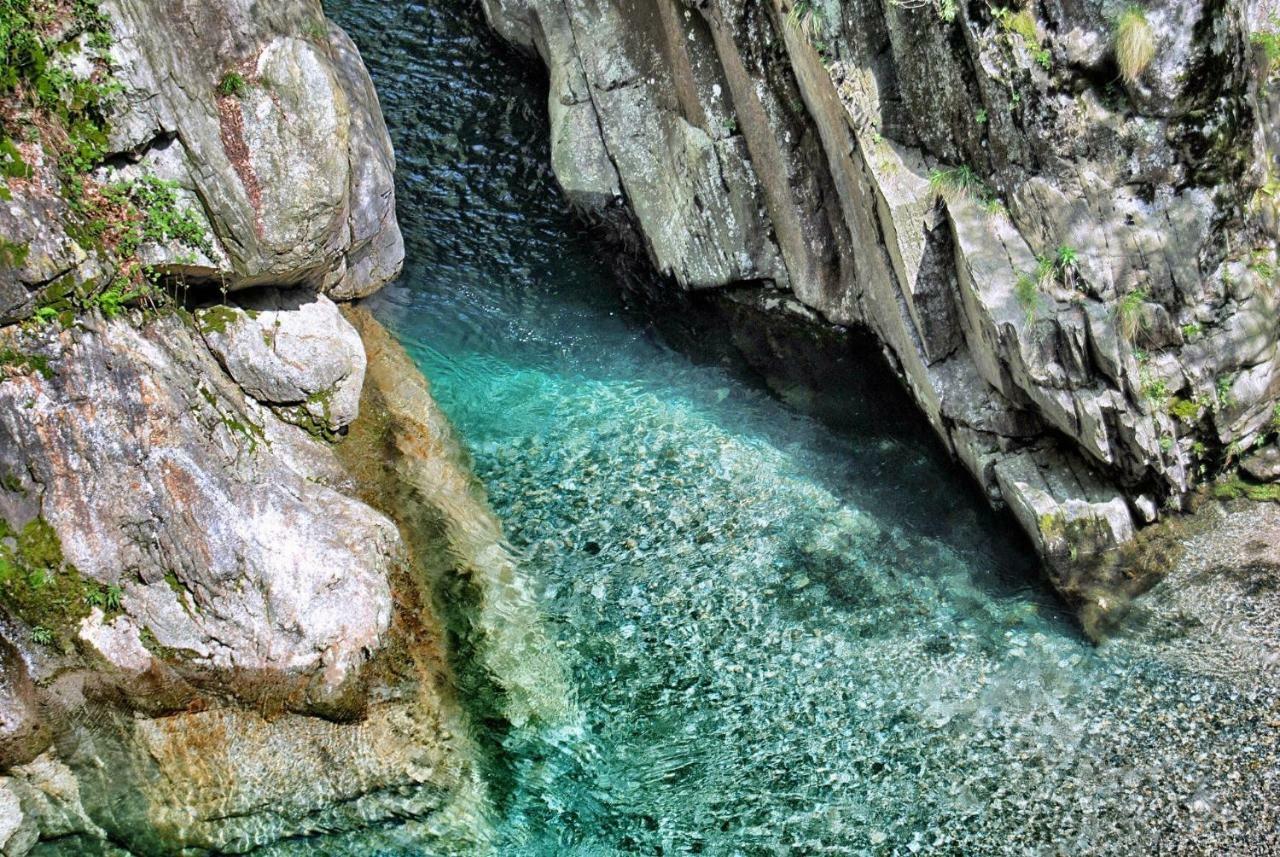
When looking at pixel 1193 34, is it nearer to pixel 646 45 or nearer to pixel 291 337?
pixel 646 45

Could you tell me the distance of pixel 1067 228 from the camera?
35.9 feet

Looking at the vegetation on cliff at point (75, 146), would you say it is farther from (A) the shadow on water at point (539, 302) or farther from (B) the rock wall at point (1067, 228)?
(B) the rock wall at point (1067, 228)

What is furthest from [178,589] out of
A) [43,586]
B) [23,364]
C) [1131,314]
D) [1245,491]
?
[1245,491]

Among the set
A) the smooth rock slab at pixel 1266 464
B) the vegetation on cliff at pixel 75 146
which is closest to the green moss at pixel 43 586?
the vegetation on cliff at pixel 75 146

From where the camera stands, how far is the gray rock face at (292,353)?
38.2ft

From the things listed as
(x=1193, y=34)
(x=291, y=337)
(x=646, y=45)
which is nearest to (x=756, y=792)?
(x=291, y=337)

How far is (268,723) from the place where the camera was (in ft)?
32.9

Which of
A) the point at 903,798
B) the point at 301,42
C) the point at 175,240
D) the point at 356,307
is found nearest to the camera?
the point at 903,798

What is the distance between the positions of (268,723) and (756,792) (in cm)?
450

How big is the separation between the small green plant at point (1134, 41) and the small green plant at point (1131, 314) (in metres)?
2.11

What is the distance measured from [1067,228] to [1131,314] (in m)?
1.06

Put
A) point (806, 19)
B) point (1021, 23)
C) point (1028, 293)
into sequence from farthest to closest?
point (806, 19) < point (1028, 293) < point (1021, 23)

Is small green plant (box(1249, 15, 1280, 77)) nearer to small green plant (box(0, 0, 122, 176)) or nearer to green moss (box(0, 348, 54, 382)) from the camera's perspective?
small green plant (box(0, 0, 122, 176))

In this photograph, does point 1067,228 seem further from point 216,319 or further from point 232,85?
point 216,319
